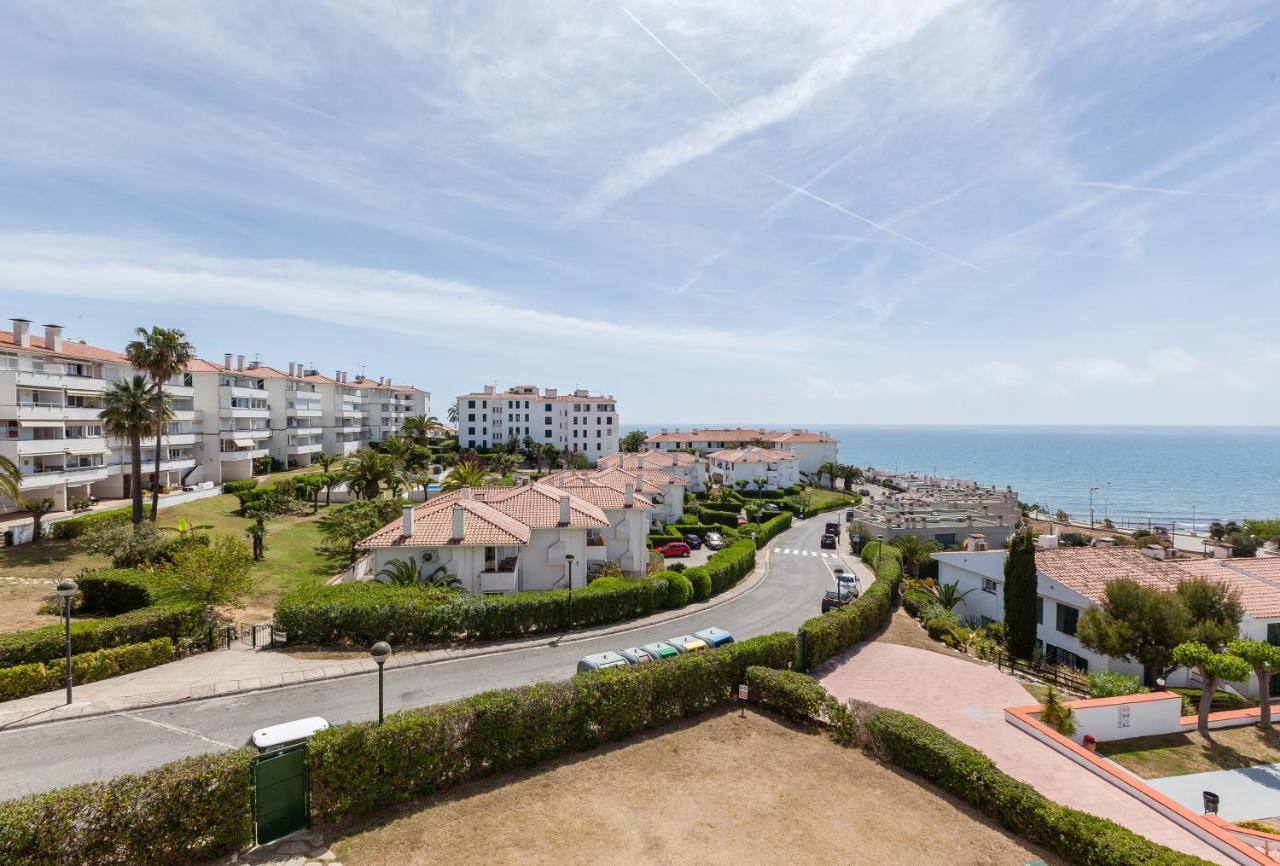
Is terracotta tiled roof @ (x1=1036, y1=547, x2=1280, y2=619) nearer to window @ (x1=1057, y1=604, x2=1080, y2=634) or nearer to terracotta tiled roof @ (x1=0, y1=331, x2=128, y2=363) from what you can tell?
window @ (x1=1057, y1=604, x2=1080, y2=634)

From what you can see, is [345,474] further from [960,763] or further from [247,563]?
[960,763]

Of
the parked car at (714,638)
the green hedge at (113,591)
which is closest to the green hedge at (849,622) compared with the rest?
the parked car at (714,638)

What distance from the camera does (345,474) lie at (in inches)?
2410

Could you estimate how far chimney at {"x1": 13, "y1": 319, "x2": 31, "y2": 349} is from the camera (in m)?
48.2

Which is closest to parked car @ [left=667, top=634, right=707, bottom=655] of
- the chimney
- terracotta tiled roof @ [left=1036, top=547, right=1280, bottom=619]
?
terracotta tiled roof @ [left=1036, top=547, right=1280, bottom=619]

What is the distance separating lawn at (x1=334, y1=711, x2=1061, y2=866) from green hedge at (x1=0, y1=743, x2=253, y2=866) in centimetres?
236

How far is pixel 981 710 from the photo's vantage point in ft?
78.1

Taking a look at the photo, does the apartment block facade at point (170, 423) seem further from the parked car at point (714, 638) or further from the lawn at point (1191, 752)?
the lawn at point (1191, 752)

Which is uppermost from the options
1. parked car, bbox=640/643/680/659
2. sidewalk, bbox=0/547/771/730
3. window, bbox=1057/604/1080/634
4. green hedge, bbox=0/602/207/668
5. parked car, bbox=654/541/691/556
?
green hedge, bbox=0/602/207/668

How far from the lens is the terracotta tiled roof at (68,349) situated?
154 ft

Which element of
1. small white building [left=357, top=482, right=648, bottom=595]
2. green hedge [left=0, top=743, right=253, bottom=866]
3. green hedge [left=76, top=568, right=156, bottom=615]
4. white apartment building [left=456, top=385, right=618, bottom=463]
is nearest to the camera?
green hedge [left=0, top=743, right=253, bottom=866]

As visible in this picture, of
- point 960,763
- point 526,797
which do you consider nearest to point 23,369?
point 526,797

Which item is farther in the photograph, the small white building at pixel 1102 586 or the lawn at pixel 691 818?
the small white building at pixel 1102 586

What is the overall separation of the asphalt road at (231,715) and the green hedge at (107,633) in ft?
14.0
